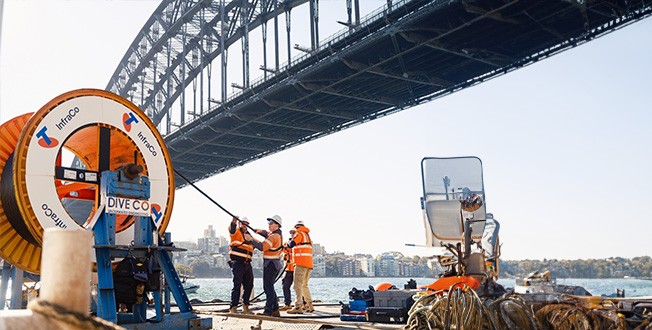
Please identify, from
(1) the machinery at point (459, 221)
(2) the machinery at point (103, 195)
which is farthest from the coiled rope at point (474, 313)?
(2) the machinery at point (103, 195)

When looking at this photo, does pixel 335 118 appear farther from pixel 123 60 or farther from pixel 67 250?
pixel 67 250

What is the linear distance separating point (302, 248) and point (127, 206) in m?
4.24

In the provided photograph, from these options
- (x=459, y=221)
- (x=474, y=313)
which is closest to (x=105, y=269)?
(x=474, y=313)

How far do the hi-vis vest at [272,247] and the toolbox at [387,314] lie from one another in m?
1.92

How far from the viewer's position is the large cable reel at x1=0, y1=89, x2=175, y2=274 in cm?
442

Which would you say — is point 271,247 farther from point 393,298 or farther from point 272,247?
point 393,298

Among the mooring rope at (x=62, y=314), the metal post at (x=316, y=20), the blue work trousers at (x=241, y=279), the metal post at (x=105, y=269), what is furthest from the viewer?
the metal post at (x=316, y=20)

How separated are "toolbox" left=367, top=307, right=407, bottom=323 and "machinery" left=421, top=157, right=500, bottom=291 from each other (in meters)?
0.63

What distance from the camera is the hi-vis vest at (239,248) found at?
25.2 ft

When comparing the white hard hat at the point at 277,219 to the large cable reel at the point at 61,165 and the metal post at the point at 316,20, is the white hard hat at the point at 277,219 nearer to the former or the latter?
the large cable reel at the point at 61,165

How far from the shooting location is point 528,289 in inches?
289

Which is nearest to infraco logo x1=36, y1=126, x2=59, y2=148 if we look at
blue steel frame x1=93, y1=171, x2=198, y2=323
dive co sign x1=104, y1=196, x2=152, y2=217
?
blue steel frame x1=93, y1=171, x2=198, y2=323

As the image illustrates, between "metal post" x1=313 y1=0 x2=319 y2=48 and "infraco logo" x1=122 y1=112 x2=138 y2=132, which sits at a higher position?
"metal post" x1=313 y1=0 x2=319 y2=48

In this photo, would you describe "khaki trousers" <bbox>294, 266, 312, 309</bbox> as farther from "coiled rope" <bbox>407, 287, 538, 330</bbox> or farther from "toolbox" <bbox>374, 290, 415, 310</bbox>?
"coiled rope" <bbox>407, 287, 538, 330</bbox>
